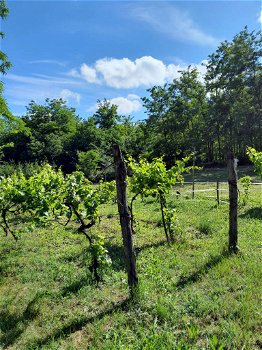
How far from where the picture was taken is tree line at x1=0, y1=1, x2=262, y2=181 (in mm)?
29344

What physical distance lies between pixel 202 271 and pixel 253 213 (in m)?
5.28

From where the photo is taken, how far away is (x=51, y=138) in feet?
120

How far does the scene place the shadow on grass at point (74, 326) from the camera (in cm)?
330

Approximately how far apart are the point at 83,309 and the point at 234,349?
200 centimetres

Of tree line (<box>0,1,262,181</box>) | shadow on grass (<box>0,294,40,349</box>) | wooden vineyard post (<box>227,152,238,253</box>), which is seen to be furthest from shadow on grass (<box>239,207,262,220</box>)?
tree line (<box>0,1,262,181</box>)

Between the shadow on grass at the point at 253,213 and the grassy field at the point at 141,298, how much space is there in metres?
2.02

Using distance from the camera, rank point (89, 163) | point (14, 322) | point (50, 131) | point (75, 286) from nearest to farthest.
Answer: point (14, 322) → point (75, 286) → point (89, 163) → point (50, 131)

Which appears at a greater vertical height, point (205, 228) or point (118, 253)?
point (205, 228)

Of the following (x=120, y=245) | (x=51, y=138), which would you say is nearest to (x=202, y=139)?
(x=51, y=138)

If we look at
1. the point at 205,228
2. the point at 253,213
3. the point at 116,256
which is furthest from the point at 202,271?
the point at 253,213

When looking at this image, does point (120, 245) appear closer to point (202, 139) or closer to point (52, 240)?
point (52, 240)

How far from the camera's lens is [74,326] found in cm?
355

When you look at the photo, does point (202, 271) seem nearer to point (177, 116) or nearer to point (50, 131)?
point (177, 116)

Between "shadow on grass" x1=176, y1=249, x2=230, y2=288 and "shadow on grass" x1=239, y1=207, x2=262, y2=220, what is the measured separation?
3.83 m
